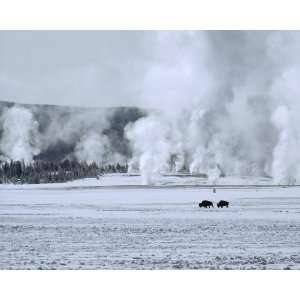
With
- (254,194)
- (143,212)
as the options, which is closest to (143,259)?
(143,212)

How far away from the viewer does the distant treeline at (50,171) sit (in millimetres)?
10195

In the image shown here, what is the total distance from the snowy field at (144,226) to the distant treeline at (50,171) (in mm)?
105

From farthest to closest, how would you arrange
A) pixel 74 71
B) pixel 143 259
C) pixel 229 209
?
1. pixel 229 209
2. pixel 74 71
3. pixel 143 259

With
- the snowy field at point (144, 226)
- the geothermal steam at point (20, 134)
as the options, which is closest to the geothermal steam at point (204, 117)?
the geothermal steam at point (20, 134)

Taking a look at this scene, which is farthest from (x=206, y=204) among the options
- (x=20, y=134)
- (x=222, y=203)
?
(x=20, y=134)

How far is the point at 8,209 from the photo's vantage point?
33.1 feet

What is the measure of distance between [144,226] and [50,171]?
1.60 metres

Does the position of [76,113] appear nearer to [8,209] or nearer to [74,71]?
[74,71]

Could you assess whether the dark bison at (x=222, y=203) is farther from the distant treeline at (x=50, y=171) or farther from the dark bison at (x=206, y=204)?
the distant treeline at (x=50, y=171)

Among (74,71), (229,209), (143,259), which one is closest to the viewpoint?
(143,259)

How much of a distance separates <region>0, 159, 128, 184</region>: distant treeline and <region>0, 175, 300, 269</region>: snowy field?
0.34 feet

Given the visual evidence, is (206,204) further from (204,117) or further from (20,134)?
(20,134)

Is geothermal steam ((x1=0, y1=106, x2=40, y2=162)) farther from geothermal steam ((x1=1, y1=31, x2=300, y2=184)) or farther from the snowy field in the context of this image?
the snowy field
